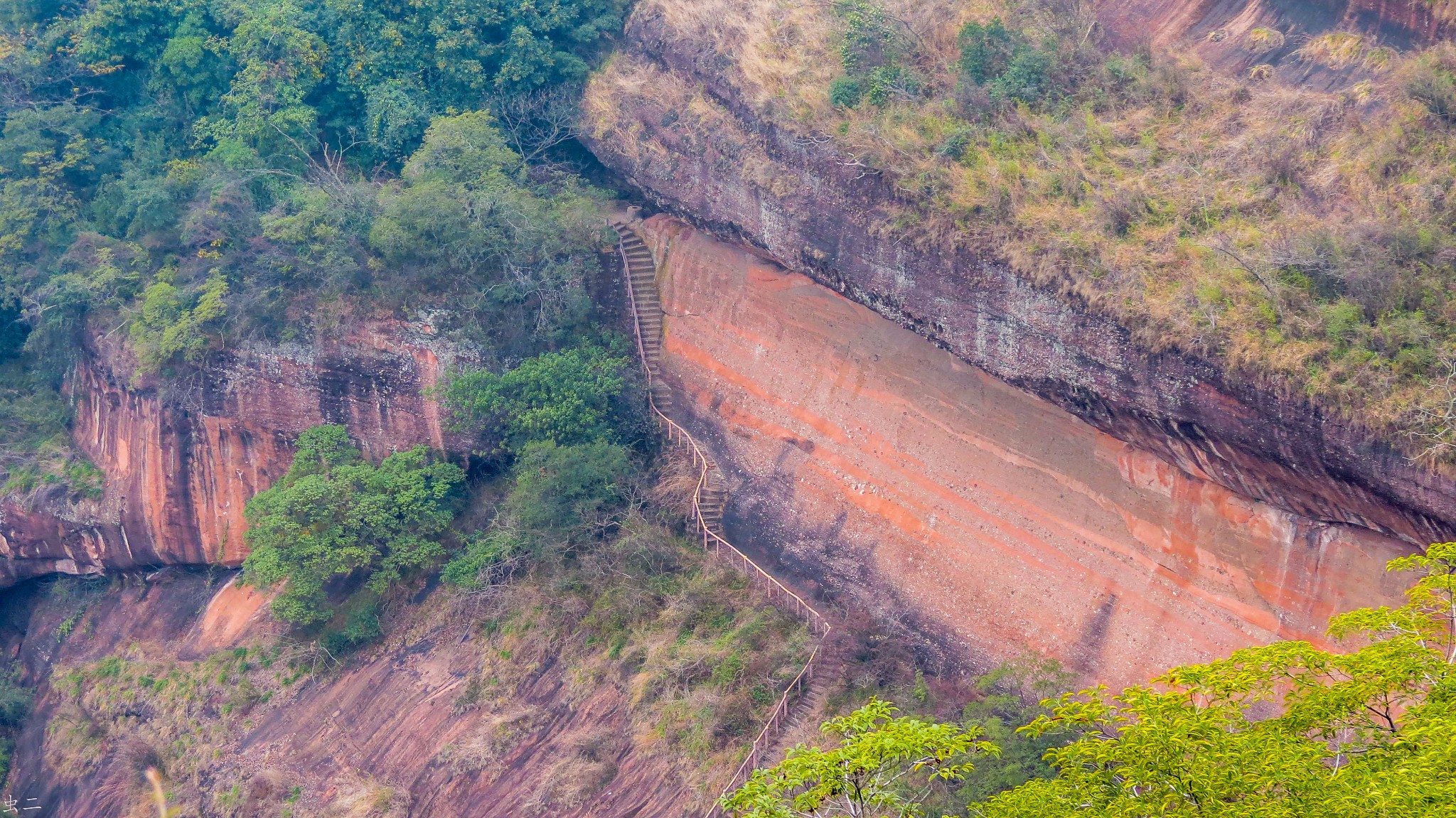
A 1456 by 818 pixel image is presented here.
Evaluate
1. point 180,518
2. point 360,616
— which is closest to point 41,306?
point 180,518

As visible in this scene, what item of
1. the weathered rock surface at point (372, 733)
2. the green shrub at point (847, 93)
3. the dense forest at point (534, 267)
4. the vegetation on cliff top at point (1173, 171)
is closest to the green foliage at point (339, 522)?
the dense forest at point (534, 267)

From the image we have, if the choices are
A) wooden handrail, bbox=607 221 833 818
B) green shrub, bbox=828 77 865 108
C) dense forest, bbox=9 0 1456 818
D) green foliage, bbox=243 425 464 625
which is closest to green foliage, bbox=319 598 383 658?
dense forest, bbox=9 0 1456 818

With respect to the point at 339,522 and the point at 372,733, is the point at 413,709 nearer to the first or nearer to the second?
the point at 372,733

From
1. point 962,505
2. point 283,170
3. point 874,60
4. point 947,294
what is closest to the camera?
point 947,294

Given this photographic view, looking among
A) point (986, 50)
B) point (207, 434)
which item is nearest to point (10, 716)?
point (207, 434)

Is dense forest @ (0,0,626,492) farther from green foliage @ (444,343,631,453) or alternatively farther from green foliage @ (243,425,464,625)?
green foliage @ (243,425,464,625)
